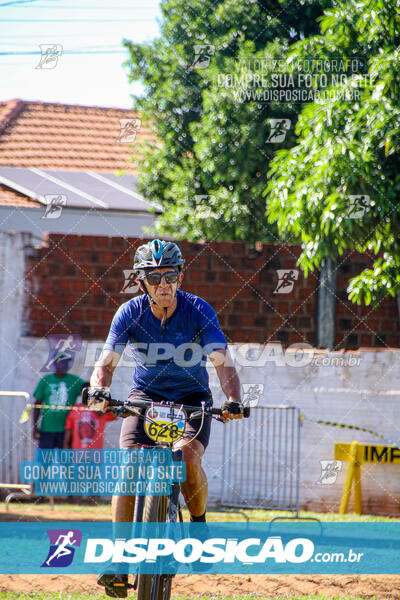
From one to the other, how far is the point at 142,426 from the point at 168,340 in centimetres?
59

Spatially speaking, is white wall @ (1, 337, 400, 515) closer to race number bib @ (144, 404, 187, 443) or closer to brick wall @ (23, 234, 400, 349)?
brick wall @ (23, 234, 400, 349)

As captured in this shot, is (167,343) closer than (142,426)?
No

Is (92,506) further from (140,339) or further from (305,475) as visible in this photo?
(140,339)

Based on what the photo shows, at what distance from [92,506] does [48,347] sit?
241 centimetres

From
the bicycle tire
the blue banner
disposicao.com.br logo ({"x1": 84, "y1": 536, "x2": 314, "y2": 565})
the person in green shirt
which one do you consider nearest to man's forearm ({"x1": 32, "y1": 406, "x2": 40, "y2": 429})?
the person in green shirt

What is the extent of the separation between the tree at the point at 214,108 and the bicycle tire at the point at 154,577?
28.7 feet

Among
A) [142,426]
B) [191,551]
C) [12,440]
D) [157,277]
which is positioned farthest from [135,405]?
[12,440]

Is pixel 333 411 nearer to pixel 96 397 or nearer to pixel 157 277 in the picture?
pixel 157 277

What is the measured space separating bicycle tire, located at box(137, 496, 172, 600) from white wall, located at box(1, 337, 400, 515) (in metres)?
6.43

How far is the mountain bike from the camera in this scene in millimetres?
4676

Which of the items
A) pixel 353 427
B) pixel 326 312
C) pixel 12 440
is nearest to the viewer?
pixel 353 427

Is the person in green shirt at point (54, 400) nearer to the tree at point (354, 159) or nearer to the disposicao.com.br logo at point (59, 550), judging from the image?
the tree at point (354, 159)

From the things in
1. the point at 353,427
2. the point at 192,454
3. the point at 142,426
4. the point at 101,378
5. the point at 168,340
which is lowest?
the point at 192,454

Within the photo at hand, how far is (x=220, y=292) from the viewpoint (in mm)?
12438
